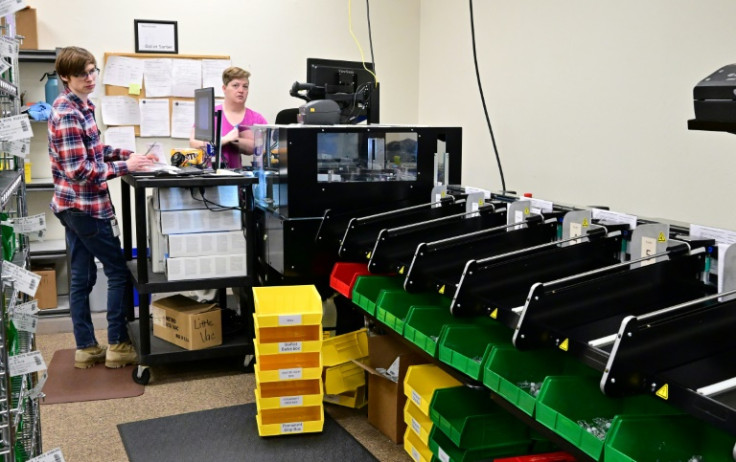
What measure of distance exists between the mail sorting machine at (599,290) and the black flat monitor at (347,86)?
118cm

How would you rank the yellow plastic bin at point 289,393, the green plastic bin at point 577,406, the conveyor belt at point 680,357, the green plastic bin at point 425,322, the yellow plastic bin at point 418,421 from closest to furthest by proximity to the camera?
the conveyor belt at point 680,357 < the green plastic bin at point 577,406 < the green plastic bin at point 425,322 < the yellow plastic bin at point 418,421 < the yellow plastic bin at point 289,393

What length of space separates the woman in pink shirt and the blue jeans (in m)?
0.88

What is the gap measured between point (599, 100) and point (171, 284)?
2.39 metres

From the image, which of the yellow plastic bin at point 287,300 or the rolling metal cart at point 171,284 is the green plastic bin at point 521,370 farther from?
the rolling metal cart at point 171,284

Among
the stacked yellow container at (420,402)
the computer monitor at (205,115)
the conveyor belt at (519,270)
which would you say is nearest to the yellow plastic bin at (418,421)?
the stacked yellow container at (420,402)

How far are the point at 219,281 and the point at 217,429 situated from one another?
0.77 metres

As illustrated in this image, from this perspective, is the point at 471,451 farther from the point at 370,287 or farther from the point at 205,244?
the point at 205,244

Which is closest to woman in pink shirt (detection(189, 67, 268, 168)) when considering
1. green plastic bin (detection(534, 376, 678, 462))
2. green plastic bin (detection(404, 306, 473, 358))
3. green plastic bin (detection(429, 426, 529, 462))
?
green plastic bin (detection(404, 306, 473, 358))

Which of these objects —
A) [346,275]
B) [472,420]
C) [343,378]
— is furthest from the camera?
[343,378]

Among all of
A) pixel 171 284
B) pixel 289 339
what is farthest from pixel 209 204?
pixel 289 339

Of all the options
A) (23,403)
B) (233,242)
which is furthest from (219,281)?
(23,403)

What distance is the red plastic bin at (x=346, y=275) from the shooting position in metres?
3.10

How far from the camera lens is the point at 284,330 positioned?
3.04 m

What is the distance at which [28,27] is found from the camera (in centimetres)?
475
